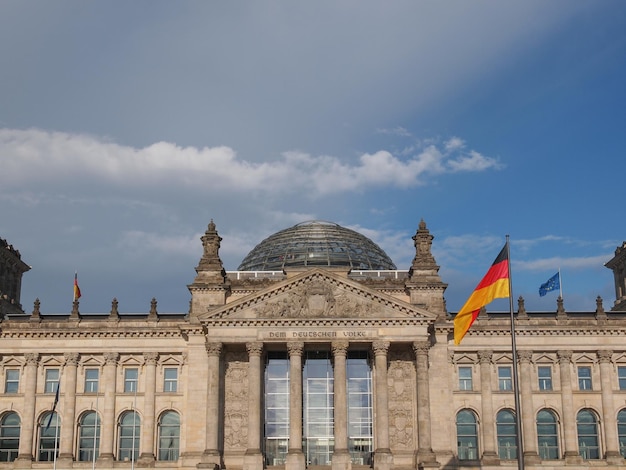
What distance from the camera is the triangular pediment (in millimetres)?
73125

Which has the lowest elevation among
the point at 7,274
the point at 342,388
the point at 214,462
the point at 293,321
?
the point at 214,462

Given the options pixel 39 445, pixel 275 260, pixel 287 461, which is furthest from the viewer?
pixel 275 260

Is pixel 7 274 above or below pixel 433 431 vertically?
above

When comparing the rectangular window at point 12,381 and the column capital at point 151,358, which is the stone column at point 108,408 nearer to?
the column capital at point 151,358

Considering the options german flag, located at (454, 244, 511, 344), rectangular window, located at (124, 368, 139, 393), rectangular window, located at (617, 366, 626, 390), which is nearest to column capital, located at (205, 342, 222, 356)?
rectangular window, located at (124, 368, 139, 393)

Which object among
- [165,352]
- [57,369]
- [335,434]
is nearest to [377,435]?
[335,434]

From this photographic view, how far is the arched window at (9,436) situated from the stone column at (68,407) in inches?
175

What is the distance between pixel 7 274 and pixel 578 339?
57149 millimetres

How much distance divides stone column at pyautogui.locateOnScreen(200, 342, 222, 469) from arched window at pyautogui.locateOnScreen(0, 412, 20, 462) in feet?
61.5

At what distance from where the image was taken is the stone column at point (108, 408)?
249 ft

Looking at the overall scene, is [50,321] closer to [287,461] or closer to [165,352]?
[165,352]

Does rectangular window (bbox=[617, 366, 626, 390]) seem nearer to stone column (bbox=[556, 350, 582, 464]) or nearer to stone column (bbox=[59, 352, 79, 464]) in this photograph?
stone column (bbox=[556, 350, 582, 464])

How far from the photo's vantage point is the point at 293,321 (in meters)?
73.1

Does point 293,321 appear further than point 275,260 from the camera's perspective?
No
